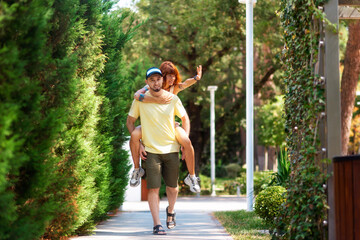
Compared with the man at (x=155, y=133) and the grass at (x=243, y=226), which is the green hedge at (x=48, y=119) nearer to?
the man at (x=155, y=133)

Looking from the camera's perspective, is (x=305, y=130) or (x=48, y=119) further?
(x=305, y=130)

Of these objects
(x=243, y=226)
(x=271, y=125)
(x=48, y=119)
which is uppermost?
(x=271, y=125)

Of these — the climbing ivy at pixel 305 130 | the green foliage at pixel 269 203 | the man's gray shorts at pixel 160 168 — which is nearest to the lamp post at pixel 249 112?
the green foliage at pixel 269 203

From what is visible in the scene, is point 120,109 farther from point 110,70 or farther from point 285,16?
point 285,16

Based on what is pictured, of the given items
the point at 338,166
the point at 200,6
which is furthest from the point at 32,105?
the point at 200,6

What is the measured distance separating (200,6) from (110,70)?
14386 millimetres

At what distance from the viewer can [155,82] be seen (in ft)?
23.2

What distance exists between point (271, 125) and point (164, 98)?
2441 centimetres

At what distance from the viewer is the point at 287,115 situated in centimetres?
638

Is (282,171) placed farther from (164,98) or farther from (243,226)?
(164,98)

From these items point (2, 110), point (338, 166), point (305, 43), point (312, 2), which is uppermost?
point (312, 2)

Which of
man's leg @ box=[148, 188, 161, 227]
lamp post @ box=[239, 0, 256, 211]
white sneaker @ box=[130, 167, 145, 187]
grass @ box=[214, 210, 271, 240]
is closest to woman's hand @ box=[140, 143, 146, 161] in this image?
white sneaker @ box=[130, 167, 145, 187]

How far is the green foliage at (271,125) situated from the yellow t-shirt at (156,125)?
22843 millimetres

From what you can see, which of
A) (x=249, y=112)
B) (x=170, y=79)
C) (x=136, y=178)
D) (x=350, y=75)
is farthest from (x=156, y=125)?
(x=350, y=75)
